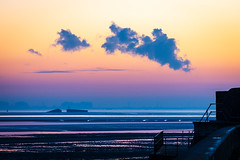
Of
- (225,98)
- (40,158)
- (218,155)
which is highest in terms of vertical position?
(225,98)

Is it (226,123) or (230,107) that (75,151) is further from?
(226,123)

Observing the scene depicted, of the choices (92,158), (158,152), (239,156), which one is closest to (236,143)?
(239,156)

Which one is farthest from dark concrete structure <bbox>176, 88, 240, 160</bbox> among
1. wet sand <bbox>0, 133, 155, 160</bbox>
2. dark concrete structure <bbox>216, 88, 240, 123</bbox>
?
wet sand <bbox>0, 133, 155, 160</bbox>

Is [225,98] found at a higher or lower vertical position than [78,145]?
higher

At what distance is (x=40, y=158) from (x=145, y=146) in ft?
42.3

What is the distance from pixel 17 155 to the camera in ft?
128

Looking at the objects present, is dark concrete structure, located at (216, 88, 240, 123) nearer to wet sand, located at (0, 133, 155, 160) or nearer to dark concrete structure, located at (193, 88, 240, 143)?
dark concrete structure, located at (193, 88, 240, 143)

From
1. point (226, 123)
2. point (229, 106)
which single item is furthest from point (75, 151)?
point (226, 123)

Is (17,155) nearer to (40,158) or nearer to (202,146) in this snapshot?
(40,158)

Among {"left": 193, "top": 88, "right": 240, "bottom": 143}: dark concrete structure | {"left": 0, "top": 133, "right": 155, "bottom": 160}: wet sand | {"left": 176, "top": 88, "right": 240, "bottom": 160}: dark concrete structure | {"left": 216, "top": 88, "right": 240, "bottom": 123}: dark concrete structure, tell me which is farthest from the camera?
{"left": 0, "top": 133, "right": 155, "bottom": 160}: wet sand

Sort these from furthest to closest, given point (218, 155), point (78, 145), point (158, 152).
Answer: point (78, 145)
point (158, 152)
point (218, 155)

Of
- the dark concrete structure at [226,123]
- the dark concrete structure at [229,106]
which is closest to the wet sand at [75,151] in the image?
the dark concrete structure at [229,106]

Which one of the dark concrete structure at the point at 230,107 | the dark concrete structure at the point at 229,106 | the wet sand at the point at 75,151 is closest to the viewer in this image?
the dark concrete structure at the point at 229,106

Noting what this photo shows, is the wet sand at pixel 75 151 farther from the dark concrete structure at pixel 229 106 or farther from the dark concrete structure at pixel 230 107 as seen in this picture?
the dark concrete structure at pixel 230 107
